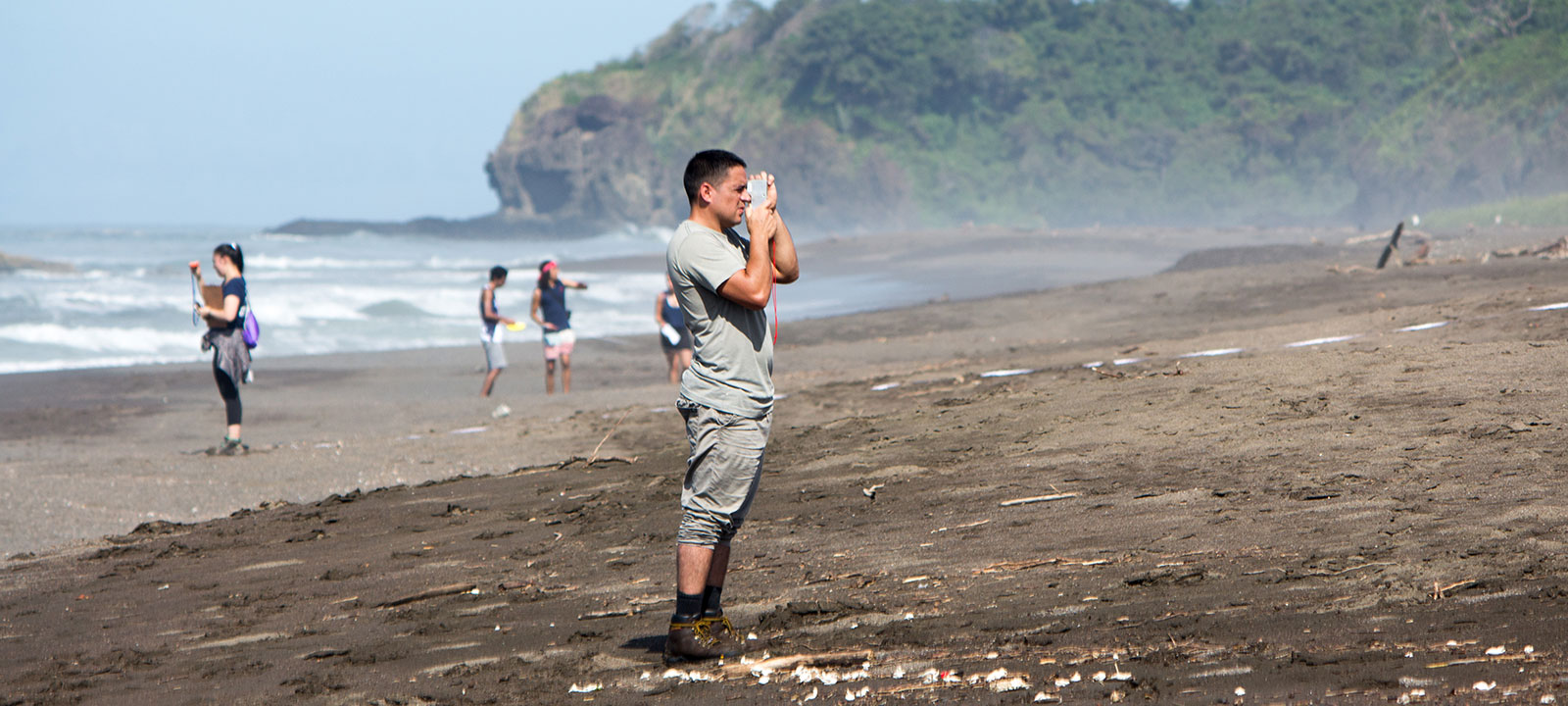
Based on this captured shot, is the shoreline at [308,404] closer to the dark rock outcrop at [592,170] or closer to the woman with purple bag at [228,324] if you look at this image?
the woman with purple bag at [228,324]

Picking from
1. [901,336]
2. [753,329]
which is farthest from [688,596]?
[901,336]

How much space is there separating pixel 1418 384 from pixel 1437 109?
64.8m

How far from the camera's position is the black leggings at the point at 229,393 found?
1020 cm

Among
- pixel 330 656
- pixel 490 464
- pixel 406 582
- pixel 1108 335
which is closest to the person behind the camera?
pixel 330 656

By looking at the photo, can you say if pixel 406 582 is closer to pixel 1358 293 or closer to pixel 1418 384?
pixel 1418 384

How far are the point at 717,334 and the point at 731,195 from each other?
1.60 feet

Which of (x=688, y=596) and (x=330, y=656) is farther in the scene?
(x=330, y=656)

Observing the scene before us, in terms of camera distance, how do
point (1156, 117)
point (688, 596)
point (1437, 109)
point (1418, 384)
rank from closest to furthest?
point (688, 596) < point (1418, 384) < point (1437, 109) < point (1156, 117)

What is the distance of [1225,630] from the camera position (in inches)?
159

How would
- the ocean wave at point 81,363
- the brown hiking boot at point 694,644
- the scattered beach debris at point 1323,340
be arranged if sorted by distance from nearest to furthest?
the brown hiking boot at point 694,644, the scattered beach debris at point 1323,340, the ocean wave at point 81,363

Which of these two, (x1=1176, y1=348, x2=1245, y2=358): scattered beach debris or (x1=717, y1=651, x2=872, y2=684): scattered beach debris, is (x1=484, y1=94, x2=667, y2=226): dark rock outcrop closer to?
(x1=1176, y1=348, x2=1245, y2=358): scattered beach debris

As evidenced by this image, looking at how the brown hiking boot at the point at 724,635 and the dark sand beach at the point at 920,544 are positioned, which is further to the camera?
the brown hiking boot at the point at 724,635

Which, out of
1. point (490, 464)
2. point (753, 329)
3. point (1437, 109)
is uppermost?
point (1437, 109)

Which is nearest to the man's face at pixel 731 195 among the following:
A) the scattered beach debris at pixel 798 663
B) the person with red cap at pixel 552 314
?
the scattered beach debris at pixel 798 663
